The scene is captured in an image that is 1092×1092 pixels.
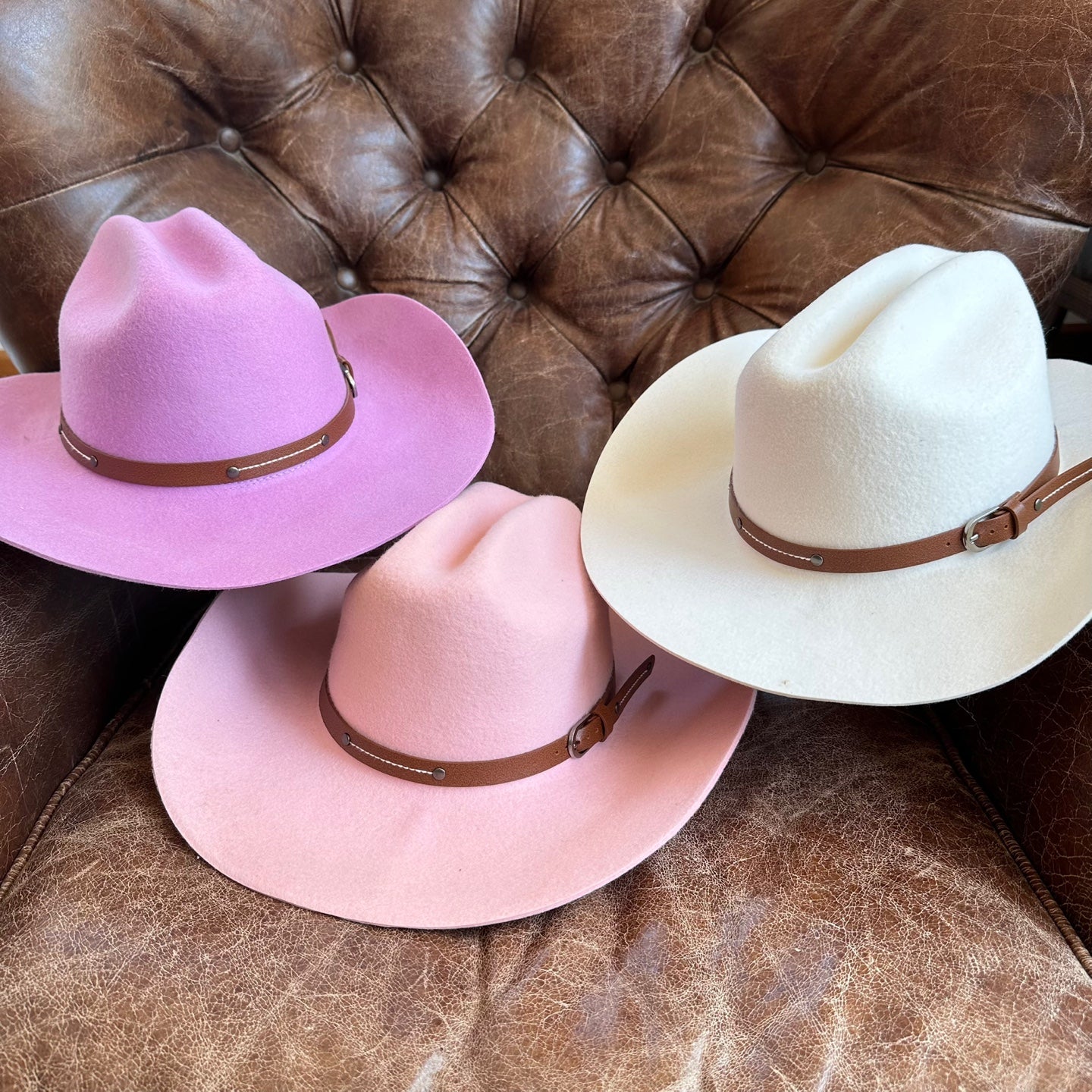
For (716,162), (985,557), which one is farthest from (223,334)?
(985,557)

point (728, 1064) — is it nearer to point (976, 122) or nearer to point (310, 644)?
point (310, 644)

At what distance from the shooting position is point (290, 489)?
0.93 m

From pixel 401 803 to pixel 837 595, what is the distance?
45 centimetres

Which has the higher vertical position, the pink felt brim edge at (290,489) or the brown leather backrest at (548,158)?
the brown leather backrest at (548,158)

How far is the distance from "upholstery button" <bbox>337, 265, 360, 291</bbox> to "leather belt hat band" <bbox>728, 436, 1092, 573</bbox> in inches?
28.9

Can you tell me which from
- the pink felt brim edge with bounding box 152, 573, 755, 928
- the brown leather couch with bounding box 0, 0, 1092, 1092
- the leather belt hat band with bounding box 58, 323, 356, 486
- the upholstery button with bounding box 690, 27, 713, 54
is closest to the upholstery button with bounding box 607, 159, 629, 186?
the brown leather couch with bounding box 0, 0, 1092, 1092

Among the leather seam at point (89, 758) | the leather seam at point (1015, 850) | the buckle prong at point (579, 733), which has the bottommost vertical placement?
the leather seam at point (89, 758)

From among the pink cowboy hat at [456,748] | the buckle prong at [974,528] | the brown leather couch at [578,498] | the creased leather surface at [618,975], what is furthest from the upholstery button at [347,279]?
the buckle prong at [974,528]

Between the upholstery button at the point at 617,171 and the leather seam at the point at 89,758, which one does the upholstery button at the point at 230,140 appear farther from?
the leather seam at the point at 89,758

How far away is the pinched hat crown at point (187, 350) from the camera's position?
2.77 feet

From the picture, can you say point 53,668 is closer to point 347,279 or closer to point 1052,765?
point 347,279

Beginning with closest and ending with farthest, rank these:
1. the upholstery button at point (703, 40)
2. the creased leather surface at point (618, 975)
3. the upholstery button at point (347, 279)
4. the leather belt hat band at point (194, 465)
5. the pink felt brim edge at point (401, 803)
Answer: the creased leather surface at point (618, 975) → the pink felt brim edge at point (401, 803) → the leather belt hat band at point (194, 465) → the upholstery button at point (703, 40) → the upholstery button at point (347, 279)

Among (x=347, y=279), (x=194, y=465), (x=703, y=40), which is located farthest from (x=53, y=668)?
(x=703, y=40)

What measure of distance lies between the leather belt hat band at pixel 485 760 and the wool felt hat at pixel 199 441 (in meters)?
0.18
